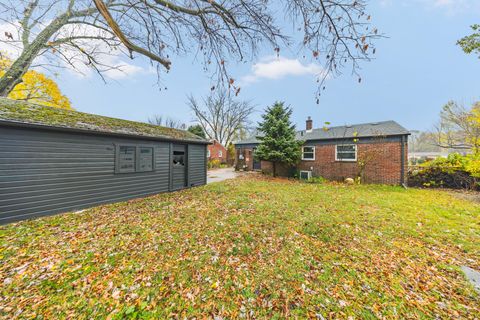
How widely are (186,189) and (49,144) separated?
531 centimetres

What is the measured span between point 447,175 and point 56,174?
18.0m

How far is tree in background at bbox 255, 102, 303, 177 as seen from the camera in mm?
11680

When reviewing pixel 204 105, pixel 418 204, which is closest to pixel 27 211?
pixel 418 204

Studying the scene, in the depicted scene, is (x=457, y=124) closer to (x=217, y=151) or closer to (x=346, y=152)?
(x=346, y=152)

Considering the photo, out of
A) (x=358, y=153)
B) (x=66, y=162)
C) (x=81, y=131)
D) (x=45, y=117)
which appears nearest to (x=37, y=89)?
(x=45, y=117)

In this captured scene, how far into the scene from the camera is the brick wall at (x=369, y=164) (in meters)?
9.80

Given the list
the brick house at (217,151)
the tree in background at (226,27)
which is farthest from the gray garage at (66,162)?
the brick house at (217,151)

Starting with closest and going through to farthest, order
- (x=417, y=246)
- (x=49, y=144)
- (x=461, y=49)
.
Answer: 1. (x=417, y=246)
2. (x=49, y=144)
3. (x=461, y=49)

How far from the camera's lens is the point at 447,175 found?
9.59 metres

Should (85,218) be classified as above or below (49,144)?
below

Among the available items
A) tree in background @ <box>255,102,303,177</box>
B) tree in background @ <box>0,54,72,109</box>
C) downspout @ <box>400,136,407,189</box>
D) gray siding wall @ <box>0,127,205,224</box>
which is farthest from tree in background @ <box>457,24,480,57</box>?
tree in background @ <box>0,54,72,109</box>

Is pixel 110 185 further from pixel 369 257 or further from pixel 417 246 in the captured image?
pixel 417 246

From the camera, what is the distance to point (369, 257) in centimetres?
309

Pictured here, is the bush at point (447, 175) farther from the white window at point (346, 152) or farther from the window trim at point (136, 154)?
the window trim at point (136, 154)
